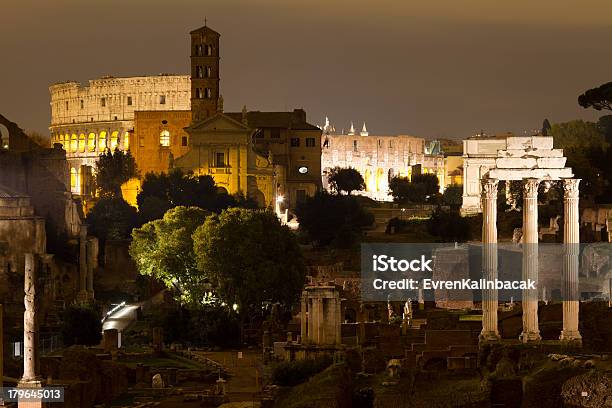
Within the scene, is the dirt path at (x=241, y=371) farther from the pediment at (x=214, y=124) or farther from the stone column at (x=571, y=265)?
the pediment at (x=214, y=124)

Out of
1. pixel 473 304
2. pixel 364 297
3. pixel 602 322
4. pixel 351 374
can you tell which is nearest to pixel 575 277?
pixel 602 322

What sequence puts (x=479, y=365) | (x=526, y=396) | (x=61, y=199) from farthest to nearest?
(x=61, y=199), (x=479, y=365), (x=526, y=396)

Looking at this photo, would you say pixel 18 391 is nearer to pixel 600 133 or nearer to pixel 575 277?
pixel 575 277

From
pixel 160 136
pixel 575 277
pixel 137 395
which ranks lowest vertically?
pixel 137 395

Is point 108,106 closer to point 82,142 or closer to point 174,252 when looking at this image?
point 82,142

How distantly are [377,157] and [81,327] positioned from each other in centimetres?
6571

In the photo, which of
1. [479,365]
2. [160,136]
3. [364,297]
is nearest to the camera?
[479,365]

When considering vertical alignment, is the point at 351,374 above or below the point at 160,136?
below

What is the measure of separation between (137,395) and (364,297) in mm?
18896

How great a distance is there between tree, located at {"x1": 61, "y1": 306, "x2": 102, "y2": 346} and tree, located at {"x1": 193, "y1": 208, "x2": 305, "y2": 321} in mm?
4226

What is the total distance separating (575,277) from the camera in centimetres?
3225

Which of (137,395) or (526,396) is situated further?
(137,395)

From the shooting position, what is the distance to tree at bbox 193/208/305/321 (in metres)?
49.3

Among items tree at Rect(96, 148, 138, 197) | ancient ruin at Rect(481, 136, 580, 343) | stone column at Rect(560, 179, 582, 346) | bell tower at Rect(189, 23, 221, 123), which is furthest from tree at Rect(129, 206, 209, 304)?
tree at Rect(96, 148, 138, 197)
